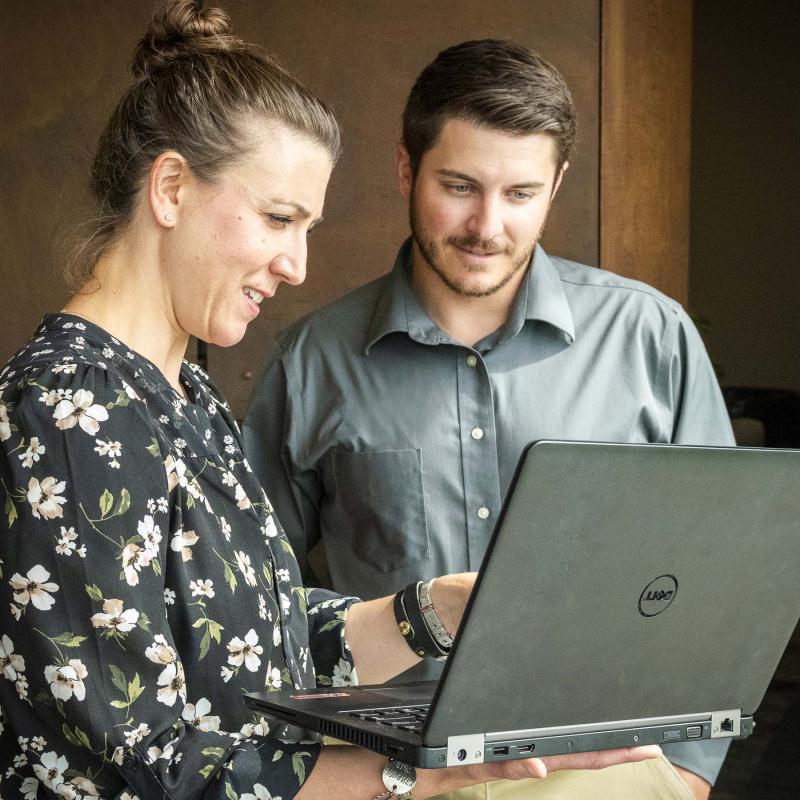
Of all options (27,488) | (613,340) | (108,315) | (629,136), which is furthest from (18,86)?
(27,488)

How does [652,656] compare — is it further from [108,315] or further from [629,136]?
[629,136]

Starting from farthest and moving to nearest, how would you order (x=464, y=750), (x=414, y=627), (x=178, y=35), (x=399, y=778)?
1. (x=414, y=627)
2. (x=178, y=35)
3. (x=399, y=778)
4. (x=464, y=750)

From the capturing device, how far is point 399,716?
1.37 meters

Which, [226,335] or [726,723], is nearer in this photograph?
[726,723]

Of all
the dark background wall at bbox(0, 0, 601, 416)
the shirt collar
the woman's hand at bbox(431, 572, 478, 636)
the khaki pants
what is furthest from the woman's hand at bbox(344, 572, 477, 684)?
the dark background wall at bbox(0, 0, 601, 416)

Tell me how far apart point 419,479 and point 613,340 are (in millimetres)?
448

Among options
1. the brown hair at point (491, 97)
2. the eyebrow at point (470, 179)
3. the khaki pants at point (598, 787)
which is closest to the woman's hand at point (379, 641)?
the khaki pants at point (598, 787)

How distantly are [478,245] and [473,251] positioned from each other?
0.06 feet

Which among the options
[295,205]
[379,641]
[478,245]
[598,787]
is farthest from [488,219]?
[598,787]

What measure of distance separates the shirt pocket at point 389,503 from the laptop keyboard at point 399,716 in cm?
83

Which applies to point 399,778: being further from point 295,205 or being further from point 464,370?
point 464,370

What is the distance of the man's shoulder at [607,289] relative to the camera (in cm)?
238

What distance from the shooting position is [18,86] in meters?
3.28

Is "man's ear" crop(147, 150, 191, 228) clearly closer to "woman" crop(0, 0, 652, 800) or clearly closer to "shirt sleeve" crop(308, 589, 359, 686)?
"woman" crop(0, 0, 652, 800)
